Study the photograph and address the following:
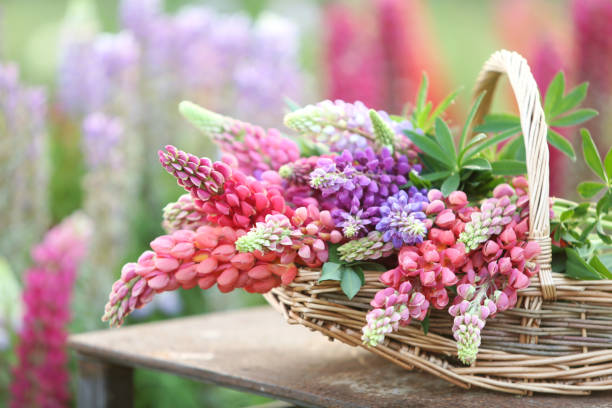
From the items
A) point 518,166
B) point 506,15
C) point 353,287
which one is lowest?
point 353,287

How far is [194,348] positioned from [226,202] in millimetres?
400

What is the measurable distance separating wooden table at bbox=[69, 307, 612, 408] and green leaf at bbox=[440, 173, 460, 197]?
0.22m

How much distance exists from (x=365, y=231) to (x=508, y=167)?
185mm

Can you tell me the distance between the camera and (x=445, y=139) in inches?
30.0

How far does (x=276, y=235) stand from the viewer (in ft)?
2.17

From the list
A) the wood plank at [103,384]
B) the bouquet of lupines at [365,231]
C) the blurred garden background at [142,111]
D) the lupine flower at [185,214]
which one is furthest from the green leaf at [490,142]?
the blurred garden background at [142,111]

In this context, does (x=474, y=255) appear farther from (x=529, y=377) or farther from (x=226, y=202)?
(x=226, y=202)

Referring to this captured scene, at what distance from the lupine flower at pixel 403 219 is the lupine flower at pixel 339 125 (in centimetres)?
9

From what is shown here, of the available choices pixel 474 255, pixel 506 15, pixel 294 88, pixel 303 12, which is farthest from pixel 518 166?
pixel 303 12

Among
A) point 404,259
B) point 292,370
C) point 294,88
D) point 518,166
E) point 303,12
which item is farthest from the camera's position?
point 303,12

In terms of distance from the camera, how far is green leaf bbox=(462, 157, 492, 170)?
728mm

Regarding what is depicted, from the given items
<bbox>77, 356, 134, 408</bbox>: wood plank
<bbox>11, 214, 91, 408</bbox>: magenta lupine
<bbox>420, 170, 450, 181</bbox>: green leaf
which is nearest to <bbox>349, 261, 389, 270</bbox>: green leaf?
<bbox>420, 170, 450, 181</bbox>: green leaf

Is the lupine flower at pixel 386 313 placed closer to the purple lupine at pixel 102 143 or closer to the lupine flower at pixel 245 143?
the lupine flower at pixel 245 143

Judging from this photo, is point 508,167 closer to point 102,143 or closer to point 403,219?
point 403,219
